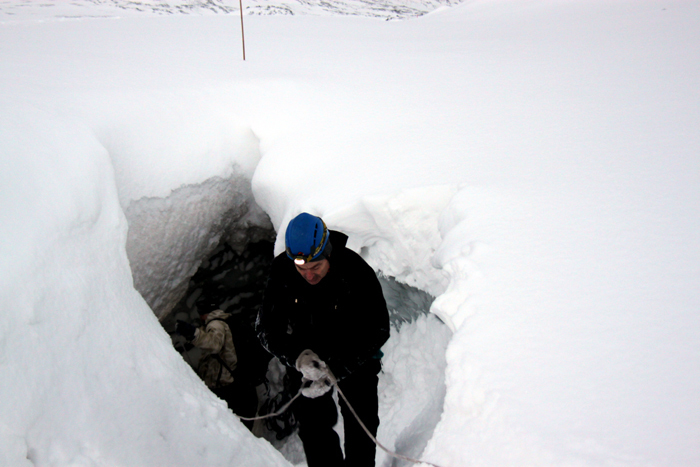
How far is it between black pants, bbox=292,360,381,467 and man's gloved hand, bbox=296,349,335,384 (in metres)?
0.23

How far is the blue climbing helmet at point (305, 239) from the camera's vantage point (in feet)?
5.77

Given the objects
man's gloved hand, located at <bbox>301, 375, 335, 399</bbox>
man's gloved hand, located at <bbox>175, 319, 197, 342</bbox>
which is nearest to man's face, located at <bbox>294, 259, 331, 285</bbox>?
man's gloved hand, located at <bbox>301, 375, 335, 399</bbox>

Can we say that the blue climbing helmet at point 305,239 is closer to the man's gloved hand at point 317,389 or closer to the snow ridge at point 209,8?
the man's gloved hand at point 317,389

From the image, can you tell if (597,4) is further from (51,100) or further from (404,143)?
(51,100)

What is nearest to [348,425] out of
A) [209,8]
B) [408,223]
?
[408,223]

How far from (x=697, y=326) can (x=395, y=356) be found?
177cm

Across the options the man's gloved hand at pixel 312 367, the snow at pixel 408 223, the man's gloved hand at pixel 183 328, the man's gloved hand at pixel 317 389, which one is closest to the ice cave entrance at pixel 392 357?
the snow at pixel 408 223

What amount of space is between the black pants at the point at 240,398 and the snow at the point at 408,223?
97cm

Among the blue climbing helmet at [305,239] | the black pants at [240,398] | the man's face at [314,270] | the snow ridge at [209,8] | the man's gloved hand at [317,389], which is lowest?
the black pants at [240,398]

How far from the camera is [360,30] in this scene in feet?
21.6

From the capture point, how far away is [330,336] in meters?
2.06

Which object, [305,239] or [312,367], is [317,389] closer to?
[312,367]

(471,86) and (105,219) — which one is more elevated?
(471,86)

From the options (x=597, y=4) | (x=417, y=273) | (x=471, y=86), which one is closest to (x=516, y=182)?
(x=417, y=273)
